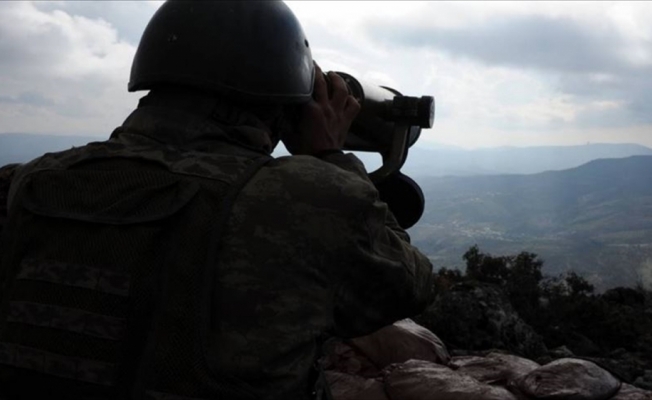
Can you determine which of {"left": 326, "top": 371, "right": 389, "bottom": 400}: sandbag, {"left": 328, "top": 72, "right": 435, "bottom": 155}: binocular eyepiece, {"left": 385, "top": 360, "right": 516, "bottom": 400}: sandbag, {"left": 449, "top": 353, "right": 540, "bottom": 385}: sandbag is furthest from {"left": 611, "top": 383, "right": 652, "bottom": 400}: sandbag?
{"left": 328, "top": 72, "right": 435, "bottom": 155}: binocular eyepiece

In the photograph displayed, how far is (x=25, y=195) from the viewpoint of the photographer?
1.84 meters

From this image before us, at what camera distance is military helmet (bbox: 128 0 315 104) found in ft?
6.78

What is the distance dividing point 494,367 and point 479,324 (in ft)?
9.43

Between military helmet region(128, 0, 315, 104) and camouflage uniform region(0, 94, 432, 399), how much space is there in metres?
0.24

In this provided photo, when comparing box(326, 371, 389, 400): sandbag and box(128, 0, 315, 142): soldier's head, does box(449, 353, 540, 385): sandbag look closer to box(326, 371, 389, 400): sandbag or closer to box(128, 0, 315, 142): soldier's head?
box(326, 371, 389, 400): sandbag

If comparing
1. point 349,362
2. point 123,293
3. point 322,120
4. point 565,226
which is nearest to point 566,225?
point 565,226

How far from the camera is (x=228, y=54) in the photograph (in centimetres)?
209

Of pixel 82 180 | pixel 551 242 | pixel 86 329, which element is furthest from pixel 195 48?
pixel 551 242

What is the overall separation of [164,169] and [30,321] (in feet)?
1.54

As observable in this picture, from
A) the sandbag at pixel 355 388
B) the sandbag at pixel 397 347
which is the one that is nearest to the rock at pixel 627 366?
the sandbag at pixel 397 347

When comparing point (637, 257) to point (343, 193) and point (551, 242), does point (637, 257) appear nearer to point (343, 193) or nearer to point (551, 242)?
point (551, 242)

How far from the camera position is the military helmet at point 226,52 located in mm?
2066

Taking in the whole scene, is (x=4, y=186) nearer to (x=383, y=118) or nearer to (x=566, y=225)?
(x=383, y=118)

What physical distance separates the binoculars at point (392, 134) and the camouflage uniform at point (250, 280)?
994 millimetres
